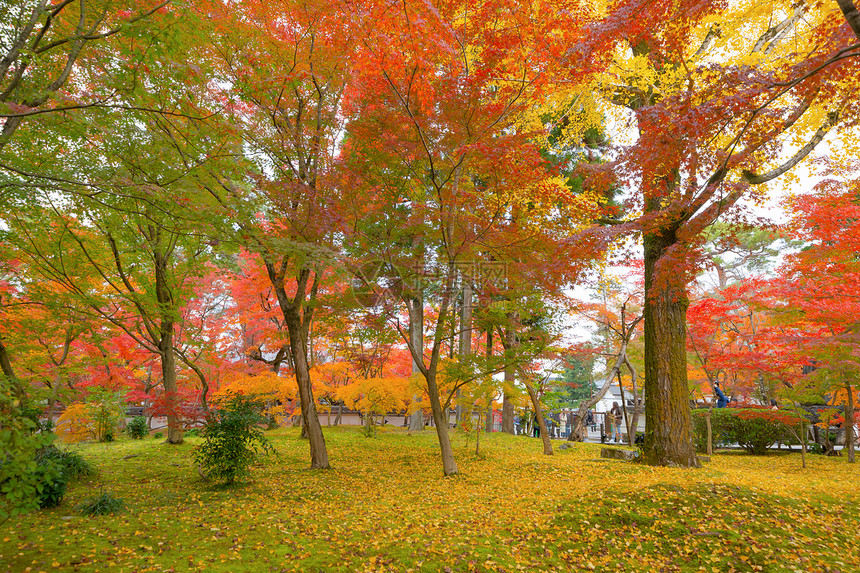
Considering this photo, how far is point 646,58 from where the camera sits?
25.4 feet

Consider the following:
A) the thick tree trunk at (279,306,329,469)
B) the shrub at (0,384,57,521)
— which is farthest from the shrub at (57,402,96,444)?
the shrub at (0,384,57,521)

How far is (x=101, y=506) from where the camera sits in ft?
15.2

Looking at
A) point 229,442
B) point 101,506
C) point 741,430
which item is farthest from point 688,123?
point 741,430

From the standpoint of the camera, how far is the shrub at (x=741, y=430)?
11578mm

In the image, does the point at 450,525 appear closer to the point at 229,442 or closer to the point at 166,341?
the point at 229,442

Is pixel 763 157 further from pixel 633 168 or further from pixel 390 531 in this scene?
pixel 390 531

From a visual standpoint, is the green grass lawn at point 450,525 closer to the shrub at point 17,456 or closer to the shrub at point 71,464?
the shrub at point 71,464

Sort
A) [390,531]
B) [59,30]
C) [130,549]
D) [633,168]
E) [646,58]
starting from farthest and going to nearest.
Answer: [646,58], [633,168], [59,30], [390,531], [130,549]

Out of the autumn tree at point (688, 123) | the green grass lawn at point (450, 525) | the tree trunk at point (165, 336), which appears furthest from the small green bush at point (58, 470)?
the autumn tree at point (688, 123)

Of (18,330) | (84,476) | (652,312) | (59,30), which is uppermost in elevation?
(59,30)

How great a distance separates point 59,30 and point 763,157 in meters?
10.3

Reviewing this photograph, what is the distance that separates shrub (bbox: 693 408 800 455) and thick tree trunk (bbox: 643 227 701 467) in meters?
5.39

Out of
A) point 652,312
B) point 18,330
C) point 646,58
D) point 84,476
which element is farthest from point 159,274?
point 646,58

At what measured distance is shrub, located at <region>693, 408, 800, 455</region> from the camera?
1158 cm
